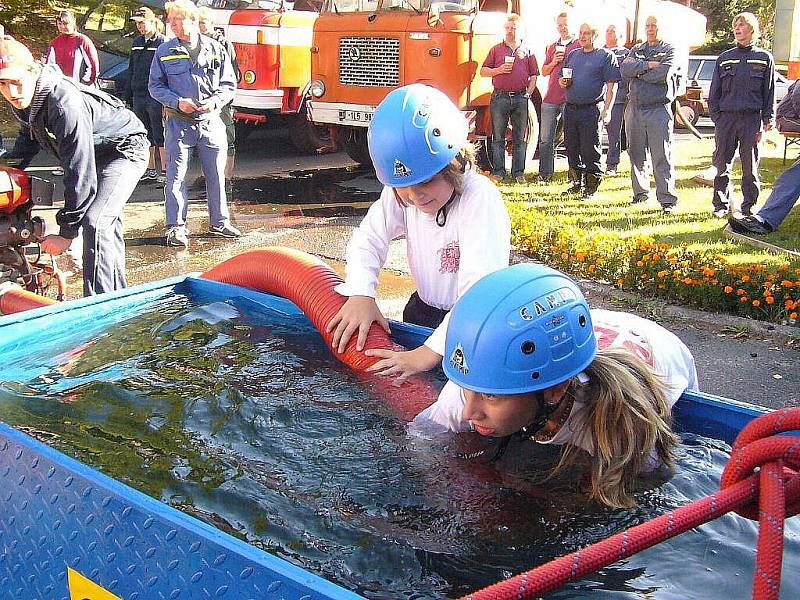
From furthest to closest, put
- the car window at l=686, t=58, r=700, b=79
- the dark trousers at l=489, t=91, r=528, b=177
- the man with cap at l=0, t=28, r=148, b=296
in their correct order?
the car window at l=686, t=58, r=700, b=79 → the dark trousers at l=489, t=91, r=528, b=177 → the man with cap at l=0, t=28, r=148, b=296

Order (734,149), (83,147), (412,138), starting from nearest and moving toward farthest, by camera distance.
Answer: (412,138)
(83,147)
(734,149)

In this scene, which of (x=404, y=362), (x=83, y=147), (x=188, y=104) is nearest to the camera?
(x=404, y=362)

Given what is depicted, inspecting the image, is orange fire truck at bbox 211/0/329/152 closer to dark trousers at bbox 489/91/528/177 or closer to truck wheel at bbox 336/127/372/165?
truck wheel at bbox 336/127/372/165

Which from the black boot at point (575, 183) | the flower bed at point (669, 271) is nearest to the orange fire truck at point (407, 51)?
the black boot at point (575, 183)

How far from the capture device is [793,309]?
6223 millimetres

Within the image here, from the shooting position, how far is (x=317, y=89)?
13.3 m

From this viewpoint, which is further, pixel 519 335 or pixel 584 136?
pixel 584 136

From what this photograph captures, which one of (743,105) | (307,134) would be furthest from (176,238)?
(307,134)

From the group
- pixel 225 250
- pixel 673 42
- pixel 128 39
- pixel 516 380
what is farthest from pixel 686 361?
pixel 128 39

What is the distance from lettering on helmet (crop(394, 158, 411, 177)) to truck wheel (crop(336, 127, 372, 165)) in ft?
33.7

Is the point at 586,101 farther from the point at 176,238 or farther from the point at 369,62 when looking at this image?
the point at 176,238

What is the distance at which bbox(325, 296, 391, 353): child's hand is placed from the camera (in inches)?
158

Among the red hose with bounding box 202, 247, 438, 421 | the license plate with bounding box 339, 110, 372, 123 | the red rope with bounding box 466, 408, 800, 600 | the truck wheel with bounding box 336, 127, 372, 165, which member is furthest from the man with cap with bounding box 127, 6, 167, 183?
the red rope with bounding box 466, 408, 800, 600

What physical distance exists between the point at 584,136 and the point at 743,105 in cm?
206
